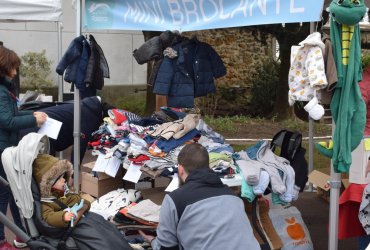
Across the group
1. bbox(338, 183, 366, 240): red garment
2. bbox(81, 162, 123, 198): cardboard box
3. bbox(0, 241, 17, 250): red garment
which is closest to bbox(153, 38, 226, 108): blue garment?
bbox(81, 162, 123, 198): cardboard box

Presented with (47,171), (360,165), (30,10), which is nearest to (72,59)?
(30,10)

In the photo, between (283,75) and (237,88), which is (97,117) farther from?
(237,88)

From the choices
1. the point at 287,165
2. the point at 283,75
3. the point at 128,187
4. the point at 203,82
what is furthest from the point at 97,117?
the point at 283,75

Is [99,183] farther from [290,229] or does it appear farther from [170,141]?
[290,229]

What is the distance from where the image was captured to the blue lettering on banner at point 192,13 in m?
4.46

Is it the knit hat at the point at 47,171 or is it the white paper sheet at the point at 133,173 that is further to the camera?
the white paper sheet at the point at 133,173

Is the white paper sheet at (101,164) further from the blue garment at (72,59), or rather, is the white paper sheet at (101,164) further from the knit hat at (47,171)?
the knit hat at (47,171)

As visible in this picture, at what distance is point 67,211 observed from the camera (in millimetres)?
4145

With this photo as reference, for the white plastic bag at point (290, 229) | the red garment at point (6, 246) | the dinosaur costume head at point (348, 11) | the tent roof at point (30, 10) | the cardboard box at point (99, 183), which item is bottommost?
the red garment at point (6, 246)

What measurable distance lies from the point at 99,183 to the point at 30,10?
2.29m

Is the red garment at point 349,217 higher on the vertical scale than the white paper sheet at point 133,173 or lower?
lower

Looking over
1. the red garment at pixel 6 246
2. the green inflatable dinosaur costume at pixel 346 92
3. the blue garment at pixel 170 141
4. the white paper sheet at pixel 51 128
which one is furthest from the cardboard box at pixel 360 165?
the red garment at pixel 6 246

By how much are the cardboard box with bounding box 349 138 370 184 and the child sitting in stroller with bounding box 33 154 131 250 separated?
1.90 meters

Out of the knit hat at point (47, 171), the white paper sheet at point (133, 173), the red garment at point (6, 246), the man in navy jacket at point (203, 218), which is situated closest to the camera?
the man in navy jacket at point (203, 218)
